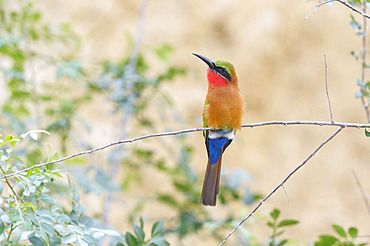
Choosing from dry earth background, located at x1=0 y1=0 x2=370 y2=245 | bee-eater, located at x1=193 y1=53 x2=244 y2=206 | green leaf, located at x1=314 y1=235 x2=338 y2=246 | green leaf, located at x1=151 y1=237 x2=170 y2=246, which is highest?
dry earth background, located at x1=0 y1=0 x2=370 y2=245

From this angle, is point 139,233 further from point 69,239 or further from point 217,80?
point 217,80

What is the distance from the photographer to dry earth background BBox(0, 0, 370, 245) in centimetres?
392

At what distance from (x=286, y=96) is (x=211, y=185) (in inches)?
108

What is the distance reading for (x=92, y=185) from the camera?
1711 millimetres

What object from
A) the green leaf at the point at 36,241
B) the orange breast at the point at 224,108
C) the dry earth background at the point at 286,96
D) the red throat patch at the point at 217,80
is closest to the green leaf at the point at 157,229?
the green leaf at the point at 36,241

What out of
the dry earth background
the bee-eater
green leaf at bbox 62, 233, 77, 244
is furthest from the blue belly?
the dry earth background

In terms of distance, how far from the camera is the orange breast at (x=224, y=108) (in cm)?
153

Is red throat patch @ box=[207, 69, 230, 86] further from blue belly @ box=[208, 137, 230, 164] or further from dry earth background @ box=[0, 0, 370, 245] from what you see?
dry earth background @ box=[0, 0, 370, 245]

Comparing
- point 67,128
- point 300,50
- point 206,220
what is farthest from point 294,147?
point 67,128

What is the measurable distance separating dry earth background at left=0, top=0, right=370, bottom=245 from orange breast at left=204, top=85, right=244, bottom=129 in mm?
2370

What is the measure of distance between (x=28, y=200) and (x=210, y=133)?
634 millimetres

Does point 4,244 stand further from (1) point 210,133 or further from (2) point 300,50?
(2) point 300,50

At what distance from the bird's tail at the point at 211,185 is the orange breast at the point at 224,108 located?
0.12 metres

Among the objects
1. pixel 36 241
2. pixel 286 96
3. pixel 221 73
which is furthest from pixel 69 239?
pixel 286 96
